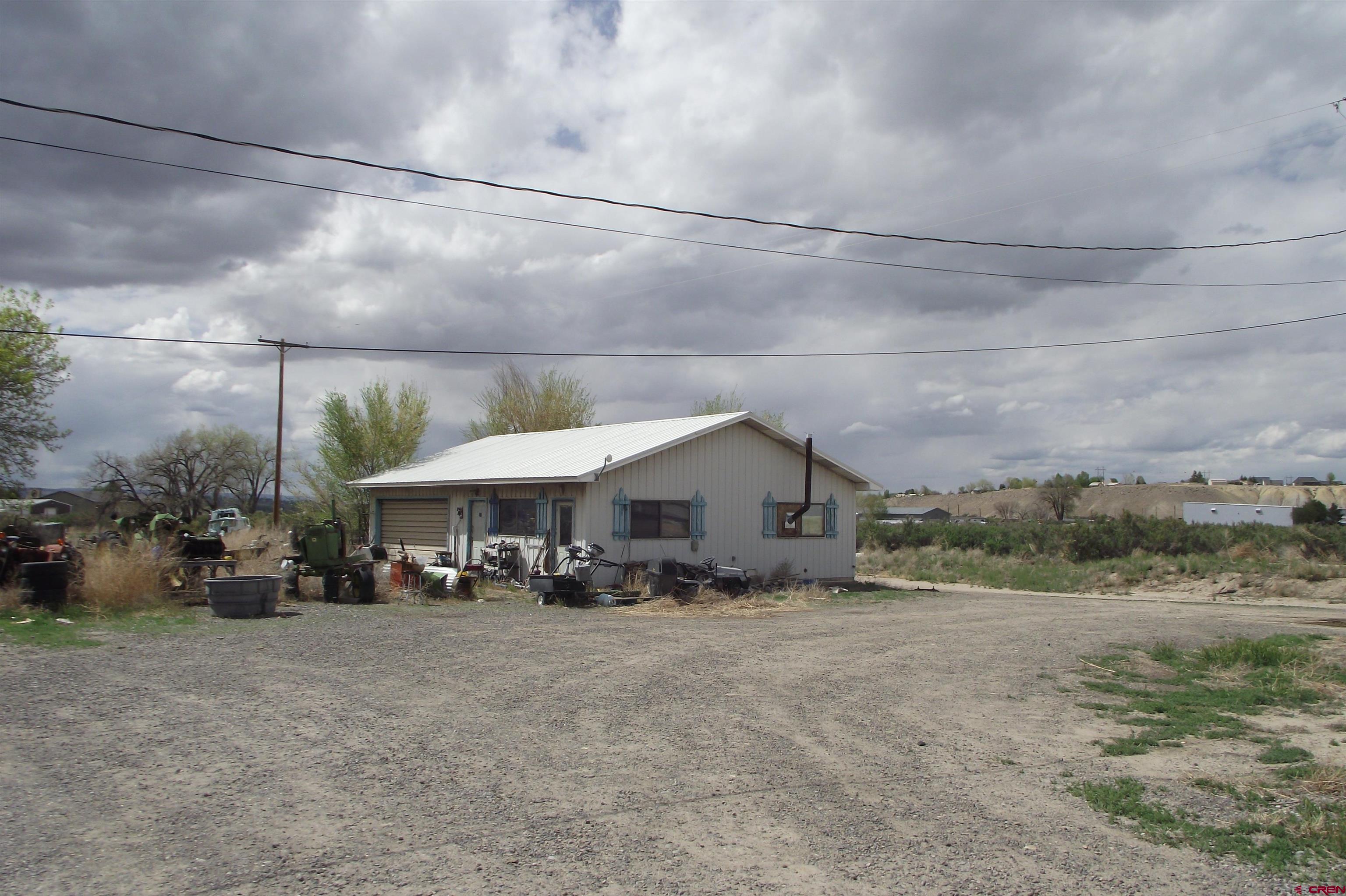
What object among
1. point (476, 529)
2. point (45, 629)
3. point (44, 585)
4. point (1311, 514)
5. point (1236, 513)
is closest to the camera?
point (45, 629)

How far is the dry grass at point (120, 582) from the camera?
13609 mm

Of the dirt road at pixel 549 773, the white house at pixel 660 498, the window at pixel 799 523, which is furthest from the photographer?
the window at pixel 799 523

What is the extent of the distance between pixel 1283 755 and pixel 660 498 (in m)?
14.1

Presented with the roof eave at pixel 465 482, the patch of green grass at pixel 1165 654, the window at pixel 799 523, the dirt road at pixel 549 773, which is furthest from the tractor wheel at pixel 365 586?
the patch of green grass at pixel 1165 654

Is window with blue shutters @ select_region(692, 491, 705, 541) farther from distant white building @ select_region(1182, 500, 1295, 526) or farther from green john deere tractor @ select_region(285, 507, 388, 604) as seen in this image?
distant white building @ select_region(1182, 500, 1295, 526)

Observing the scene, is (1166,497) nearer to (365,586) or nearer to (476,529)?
(476,529)

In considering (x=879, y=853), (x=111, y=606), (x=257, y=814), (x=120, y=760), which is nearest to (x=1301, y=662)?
(x=879, y=853)

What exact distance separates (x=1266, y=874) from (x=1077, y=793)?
4.36ft

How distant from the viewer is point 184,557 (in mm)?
16594

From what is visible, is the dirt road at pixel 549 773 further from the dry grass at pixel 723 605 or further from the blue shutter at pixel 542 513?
the blue shutter at pixel 542 513

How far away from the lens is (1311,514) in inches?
1704

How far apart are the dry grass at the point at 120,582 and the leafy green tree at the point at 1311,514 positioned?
45.4 m

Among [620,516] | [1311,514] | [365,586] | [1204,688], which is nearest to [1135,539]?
[1311,514]

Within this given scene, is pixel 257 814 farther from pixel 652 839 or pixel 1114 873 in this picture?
pixel 1114 873
